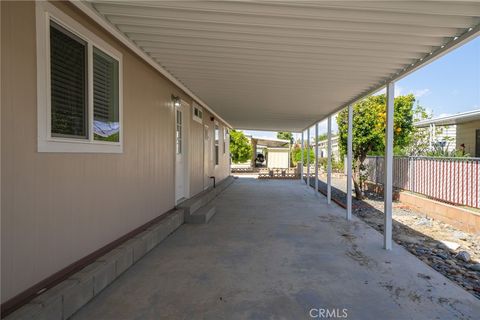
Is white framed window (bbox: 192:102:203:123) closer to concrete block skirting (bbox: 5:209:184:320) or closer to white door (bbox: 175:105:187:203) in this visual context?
white door (bbox: 175:105:187:203)

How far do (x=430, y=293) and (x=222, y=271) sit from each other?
2105 mm

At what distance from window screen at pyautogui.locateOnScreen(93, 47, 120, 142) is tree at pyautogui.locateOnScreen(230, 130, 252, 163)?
17.9 m

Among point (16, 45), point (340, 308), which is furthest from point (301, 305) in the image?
point (16, 45)

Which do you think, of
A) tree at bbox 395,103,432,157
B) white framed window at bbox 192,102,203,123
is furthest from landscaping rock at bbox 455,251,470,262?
tree at bbox 395,103,432,157

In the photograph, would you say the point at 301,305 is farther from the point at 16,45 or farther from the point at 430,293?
the point at 16,45

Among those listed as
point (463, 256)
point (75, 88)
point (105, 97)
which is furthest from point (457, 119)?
point (75, 88)

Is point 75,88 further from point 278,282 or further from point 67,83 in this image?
point 278,282

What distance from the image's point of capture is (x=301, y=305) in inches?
107

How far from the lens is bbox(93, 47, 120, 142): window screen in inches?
127

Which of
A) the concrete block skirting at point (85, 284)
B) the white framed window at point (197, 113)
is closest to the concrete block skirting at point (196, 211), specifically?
the concrete block skirting at point (85, 284)

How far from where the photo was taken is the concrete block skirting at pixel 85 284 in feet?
6.89

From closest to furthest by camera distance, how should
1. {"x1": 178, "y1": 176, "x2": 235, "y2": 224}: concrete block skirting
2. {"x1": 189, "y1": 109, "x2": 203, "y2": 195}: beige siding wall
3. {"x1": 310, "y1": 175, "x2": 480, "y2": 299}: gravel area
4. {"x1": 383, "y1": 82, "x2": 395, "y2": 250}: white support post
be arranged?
1. {"x1": 310, "y1": 175, "x2": 480, "y2": 299}: gravel area
2. {"x1": 383, "y1": 82, "x2": 395, "y2": 250}: white support post
3. {"x1": 178, "y1": 176, "x2": 235, "y2": 224}: concrete block skirting
4. {"x1": 189, "y1": 109, "x2": 203, "y2": 195}: beige siding wall

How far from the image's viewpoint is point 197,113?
26.7ft

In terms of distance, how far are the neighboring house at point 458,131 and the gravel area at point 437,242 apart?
511 cm
